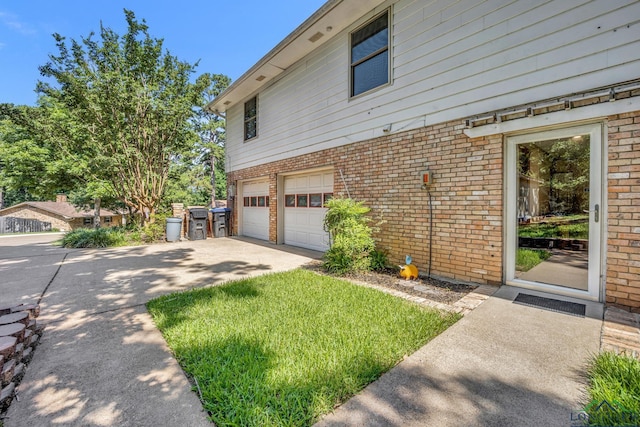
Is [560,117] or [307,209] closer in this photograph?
[560,117]

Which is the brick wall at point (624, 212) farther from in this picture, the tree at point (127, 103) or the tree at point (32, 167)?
the tree at point (32, 167)

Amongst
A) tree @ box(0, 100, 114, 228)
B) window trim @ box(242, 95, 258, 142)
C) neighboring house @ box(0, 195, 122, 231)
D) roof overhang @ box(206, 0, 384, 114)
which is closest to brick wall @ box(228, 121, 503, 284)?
roof overhang @ box(206, 0, 384, 114)

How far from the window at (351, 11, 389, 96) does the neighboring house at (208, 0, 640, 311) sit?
0.03 meters

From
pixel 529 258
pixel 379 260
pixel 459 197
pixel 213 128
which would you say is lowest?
pixel 379 260

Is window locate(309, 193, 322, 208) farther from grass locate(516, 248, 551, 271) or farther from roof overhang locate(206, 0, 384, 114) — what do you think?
grass locate(516, 248, 551, 271)

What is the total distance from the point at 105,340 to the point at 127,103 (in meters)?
8.40

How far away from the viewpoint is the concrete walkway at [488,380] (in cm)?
158

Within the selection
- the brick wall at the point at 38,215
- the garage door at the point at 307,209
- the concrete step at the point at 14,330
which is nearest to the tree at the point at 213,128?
the garage door at the point at 307,209

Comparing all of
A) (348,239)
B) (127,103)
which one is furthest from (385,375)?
(127,103)

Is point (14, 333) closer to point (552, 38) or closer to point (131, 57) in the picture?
point (552, 38)

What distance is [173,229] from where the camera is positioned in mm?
9234

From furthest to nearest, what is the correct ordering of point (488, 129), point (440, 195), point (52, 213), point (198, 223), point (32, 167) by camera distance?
point (52, 213)
point (32, 167)
point (198, 223)
point (440, 195)
point (488, 129)

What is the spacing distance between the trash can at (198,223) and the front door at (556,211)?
30.0 feet

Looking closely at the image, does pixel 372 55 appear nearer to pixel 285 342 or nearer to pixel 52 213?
pixel 285 342
